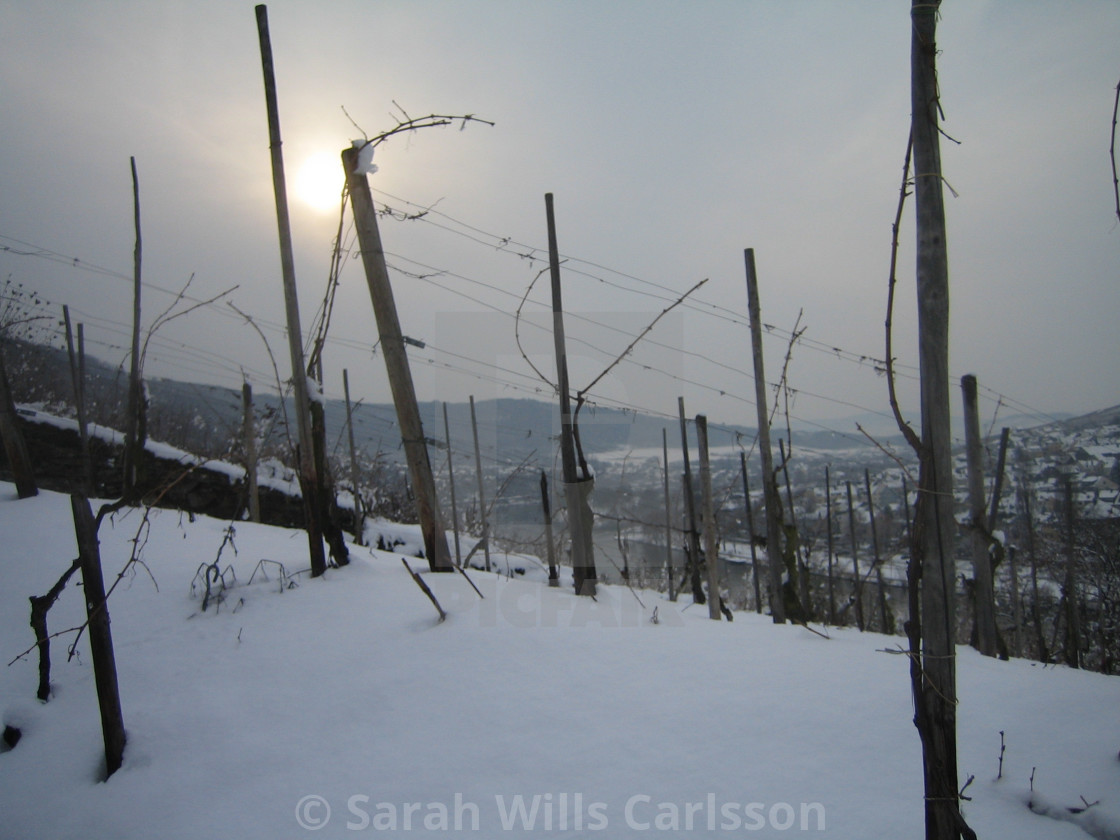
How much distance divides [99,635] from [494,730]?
1.89m

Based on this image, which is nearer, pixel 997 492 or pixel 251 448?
pixel 997 492

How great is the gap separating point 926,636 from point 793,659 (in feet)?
6.54

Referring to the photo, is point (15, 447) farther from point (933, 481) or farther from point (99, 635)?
point (933, 481)

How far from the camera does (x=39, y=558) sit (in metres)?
4.77

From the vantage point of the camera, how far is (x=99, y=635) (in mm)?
2629

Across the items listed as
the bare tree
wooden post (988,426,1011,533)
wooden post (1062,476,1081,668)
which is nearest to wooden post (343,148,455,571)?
the bare tree

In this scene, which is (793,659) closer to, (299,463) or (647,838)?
(647,838)

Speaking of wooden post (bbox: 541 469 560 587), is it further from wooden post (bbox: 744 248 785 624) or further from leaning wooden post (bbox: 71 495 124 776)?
leaning wooden post (bbox: 71 495 124 776)

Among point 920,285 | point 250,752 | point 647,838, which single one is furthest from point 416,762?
point 920,285

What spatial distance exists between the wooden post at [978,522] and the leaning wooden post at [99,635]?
7.47 meters

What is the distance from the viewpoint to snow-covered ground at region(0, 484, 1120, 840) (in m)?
2.18

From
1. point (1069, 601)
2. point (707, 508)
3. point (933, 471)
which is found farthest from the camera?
point (1069, 601)

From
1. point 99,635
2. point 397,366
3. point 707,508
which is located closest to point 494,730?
point 99,635

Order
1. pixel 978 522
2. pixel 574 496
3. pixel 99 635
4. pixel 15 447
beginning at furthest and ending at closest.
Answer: pixel 15 447, pixel 978 522, pixel 574 496, pixel 99 635
